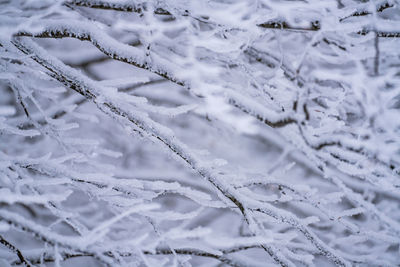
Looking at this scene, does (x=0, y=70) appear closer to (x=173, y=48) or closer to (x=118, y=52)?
(x=118, y=52)

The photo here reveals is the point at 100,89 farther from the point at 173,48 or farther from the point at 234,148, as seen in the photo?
the point at 234,148

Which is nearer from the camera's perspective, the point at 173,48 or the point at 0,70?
the point at 0,70

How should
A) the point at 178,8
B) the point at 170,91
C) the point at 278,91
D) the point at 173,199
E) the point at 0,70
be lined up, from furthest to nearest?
the point at 173,199 < the point at 170,91 < the point at 278,91 < the point at 0,70 < the point at 178,8

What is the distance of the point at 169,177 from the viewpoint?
493cm

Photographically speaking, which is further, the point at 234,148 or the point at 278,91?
the point at 234,148

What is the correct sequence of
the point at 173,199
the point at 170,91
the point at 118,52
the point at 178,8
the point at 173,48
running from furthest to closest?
the point at 173,199
the point at 170,91
the point at 173,48
the point at 178,8
the point at 118,52

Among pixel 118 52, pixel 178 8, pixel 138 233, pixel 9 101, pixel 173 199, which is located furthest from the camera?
pixel 173 199

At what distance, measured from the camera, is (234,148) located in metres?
5.38

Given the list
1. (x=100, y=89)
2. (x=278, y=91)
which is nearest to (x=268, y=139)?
(x=278, y=91)

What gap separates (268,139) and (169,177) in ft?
6.40

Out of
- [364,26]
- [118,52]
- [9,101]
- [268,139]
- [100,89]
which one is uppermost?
[364,26]

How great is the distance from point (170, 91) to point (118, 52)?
340cm

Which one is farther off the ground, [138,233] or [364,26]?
[364,26]

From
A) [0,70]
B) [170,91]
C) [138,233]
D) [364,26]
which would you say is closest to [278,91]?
[364,26]
